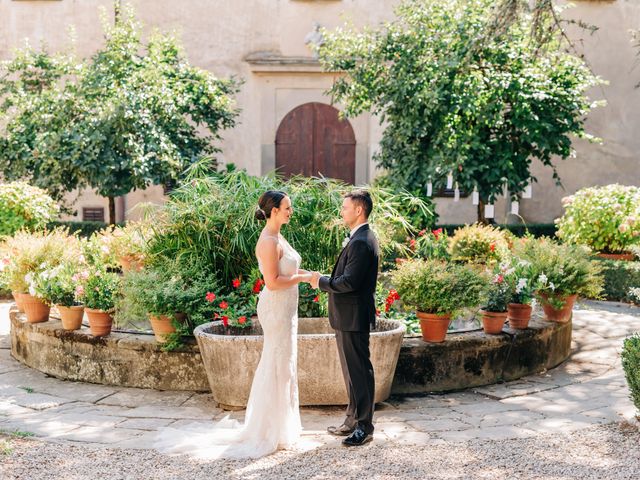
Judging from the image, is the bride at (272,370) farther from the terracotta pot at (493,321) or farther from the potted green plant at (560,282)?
the potted green plant at (560,282)

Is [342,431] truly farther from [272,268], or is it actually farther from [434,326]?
[434,326]

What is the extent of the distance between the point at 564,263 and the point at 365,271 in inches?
147

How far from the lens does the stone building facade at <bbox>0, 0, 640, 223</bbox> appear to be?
17.8 metres

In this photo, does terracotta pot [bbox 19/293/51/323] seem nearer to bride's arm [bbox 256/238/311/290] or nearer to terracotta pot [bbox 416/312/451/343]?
bride's arm [bbox 256/238/311/290]

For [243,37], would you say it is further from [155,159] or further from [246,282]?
[246,282]

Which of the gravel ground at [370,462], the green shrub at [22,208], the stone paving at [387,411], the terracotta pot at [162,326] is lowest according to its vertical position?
the gravel ground at [370,462]

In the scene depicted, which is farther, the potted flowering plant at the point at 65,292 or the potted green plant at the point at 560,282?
the potted green plant at the point at 560,282

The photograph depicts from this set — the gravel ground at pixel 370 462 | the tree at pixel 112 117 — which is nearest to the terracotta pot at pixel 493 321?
the gravel ground at pixel 370 462

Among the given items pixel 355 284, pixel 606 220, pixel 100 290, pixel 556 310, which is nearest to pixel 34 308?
pixel 100 290

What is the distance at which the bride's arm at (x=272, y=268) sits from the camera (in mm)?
5930

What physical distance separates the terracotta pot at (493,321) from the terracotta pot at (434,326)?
0.54 metres

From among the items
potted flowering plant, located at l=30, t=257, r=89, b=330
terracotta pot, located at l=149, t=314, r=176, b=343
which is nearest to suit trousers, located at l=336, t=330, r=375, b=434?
terracotta pot, located at l=149, t=314, r=176, b=343

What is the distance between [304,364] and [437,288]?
1409mm

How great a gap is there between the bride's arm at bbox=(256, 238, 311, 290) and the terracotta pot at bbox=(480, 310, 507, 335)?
2.50 m
